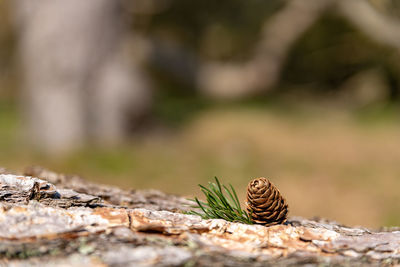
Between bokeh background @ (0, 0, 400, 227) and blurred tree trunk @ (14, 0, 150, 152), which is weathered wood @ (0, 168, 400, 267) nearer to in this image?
bokeh background @ (0, 0, 400, 227)

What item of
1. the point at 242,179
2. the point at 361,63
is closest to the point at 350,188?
the point at 242,179

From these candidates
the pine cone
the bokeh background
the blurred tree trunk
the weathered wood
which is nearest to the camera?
the weathered wood

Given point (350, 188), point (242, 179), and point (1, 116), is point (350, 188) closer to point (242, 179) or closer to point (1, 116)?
point (242, 179)

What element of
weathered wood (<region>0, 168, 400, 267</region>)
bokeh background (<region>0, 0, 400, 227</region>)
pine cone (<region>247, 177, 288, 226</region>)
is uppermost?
bokeh background (<region>0, 0, 400, 227</region>)

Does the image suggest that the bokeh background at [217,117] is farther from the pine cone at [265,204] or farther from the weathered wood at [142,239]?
the weathered wood at [142,239]

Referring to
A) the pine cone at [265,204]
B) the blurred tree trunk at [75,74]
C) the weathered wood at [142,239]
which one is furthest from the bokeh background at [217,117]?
the weathered wood at [142,239]

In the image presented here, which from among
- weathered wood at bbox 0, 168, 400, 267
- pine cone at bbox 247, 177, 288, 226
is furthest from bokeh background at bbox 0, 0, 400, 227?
weathered wood at bbox 0, 168, 400, 267
